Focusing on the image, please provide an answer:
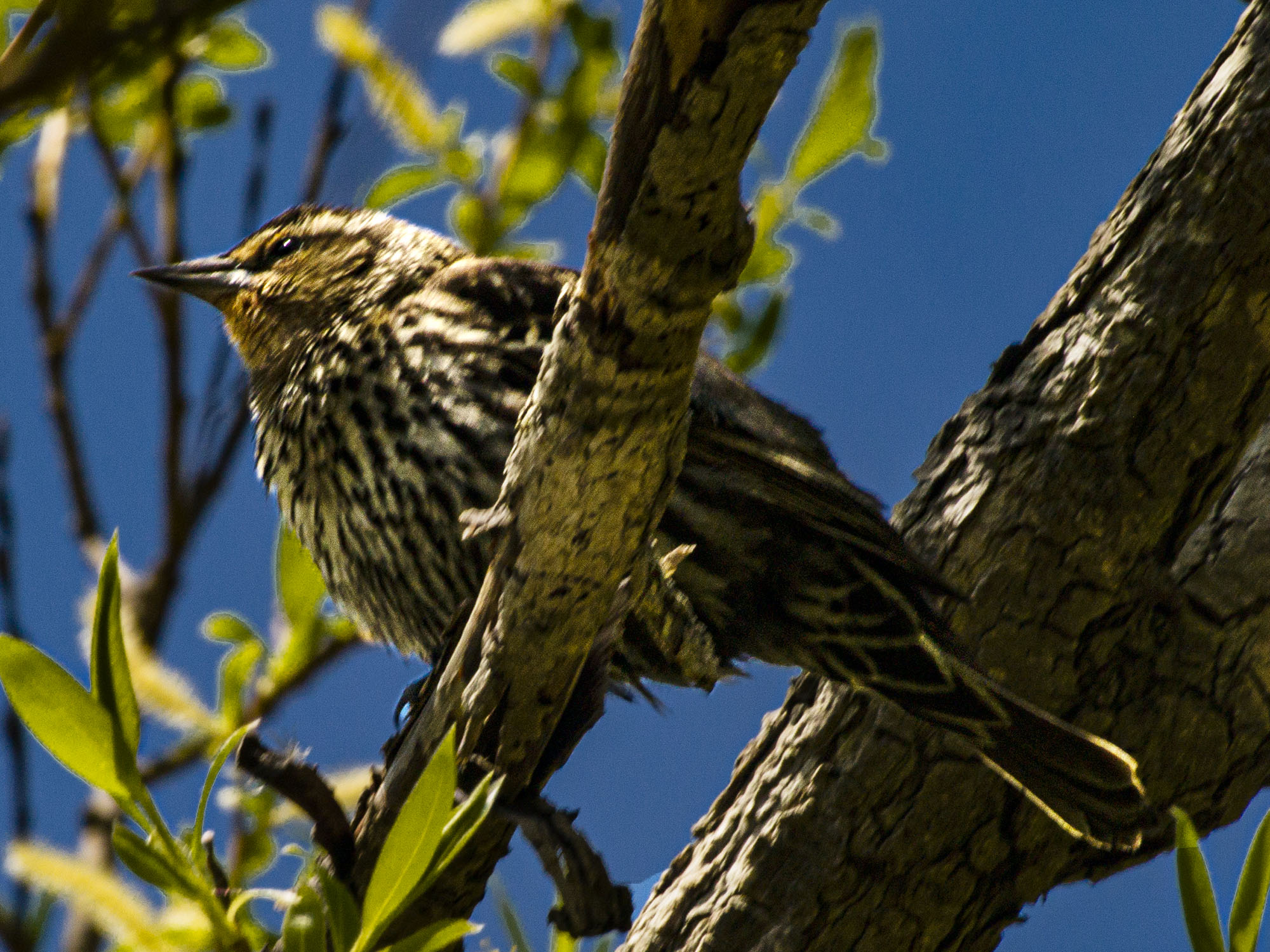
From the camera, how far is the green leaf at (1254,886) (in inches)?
50.3

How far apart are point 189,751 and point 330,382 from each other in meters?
0.66

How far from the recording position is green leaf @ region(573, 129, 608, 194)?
245cm

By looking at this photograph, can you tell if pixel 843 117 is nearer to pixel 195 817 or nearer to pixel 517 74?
pixel 517 74

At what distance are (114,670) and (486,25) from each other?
132 centimetres

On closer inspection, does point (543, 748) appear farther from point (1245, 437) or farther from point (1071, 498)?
point (1245, 437)

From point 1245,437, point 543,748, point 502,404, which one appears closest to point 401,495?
point 502,404

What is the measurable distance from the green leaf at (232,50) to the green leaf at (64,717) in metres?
1.60

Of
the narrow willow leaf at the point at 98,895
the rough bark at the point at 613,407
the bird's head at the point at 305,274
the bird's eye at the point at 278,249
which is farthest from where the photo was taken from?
the bird's eye at the point at 278,249

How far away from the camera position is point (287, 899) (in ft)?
4.68

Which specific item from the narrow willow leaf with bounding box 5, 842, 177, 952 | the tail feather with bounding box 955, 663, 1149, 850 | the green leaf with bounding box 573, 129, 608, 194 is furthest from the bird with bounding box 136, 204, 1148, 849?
the narrow willow leaf with bounding box 5, 842, 177, 952

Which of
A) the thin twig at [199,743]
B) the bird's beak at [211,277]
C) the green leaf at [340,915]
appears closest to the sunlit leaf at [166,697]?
the thin twig at [199,743]

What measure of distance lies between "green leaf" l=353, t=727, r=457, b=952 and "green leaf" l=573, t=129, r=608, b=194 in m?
1.45

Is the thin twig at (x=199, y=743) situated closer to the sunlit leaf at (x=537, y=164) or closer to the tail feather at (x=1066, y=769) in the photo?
the sunlit leaf at (x=537, y=164)

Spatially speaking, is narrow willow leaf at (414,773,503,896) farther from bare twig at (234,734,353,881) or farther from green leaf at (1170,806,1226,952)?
green leaf at (1170,806,1226,952)
